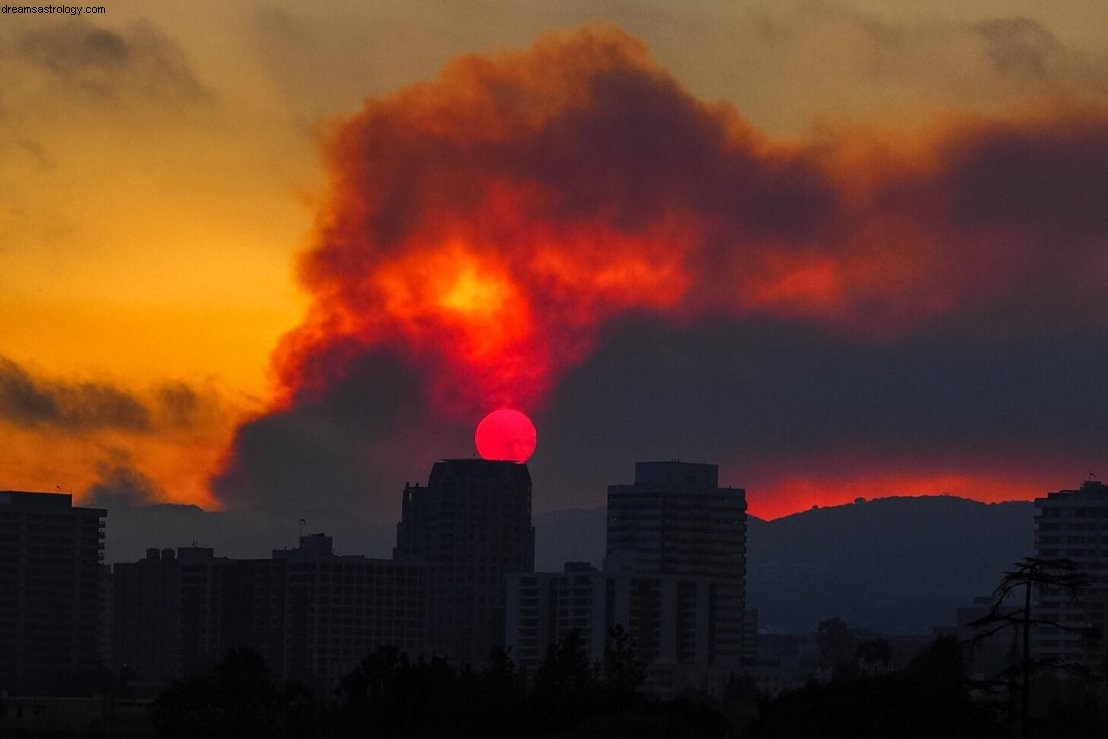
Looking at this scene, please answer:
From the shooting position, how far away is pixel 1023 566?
277 feet

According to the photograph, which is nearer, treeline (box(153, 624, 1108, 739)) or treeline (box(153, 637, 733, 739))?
treeline (box(153, 624, 1108, 739))

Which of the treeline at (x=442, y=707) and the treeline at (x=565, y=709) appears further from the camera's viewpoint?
the treeline at (x=442, y=707)

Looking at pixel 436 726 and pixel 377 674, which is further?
pixel 377 674

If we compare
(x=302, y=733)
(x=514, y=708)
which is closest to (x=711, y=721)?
(x=514, y=708)

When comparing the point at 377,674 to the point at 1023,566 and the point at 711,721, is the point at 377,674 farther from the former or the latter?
the point at 1023,566

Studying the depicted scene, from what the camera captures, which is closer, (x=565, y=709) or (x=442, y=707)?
(x=565, y=709)

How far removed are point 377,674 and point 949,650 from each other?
53.6 meters

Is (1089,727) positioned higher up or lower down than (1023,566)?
lower down

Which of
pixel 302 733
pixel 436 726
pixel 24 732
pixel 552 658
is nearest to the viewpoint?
pixel 436 726

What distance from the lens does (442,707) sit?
148250mm

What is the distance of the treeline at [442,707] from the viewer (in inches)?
5566

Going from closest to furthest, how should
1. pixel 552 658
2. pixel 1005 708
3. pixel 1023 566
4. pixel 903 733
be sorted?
pixel 1023 566 < pixel 1005 708 < pixel 903 733 < pixel 552 658

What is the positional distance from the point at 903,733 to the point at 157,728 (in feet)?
266

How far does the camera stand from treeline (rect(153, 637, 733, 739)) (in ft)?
464
